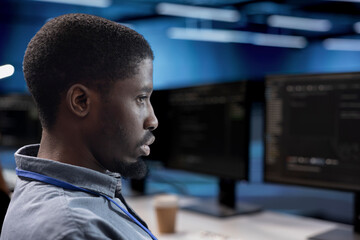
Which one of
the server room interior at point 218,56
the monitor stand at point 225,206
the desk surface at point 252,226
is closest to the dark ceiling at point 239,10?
the server room interior at point 218,56

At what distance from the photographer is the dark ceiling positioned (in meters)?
3.91

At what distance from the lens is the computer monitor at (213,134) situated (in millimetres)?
1460

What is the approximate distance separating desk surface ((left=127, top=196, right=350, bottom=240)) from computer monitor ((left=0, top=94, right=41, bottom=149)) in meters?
1.21

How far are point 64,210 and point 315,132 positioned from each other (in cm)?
98

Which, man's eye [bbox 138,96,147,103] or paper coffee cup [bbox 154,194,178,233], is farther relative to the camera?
paper coffee cup [bbox 154,194,178,233]

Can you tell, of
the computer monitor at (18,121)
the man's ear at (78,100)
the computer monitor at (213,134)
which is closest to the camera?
the man's ear at (78,100)

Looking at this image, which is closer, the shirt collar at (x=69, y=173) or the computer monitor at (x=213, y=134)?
the shirt collar at (x=69, y=173)

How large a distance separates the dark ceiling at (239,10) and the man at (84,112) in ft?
9.77

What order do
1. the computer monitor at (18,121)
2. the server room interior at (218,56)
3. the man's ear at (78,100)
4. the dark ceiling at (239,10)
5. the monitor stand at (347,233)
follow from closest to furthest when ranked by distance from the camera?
the man's ear at (78,100), the monitor stand at (347,233), the server room interior at (218,56), the computer monitor at (18,121), the dark ceiling at (239,10)

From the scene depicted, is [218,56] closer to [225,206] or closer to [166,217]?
[225,206]

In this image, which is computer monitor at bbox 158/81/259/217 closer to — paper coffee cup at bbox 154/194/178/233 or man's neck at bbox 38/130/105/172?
paper coffee cup at bbox 154/194/178/233

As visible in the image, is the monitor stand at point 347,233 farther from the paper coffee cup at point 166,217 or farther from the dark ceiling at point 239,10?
the dark ceiling at point 239,10

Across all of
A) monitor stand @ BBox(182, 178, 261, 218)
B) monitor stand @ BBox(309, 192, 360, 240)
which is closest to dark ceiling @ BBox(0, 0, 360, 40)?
monitor stand @ BBox(182, 178, 261, 218)

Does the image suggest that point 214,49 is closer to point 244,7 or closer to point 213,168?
point 244,7
